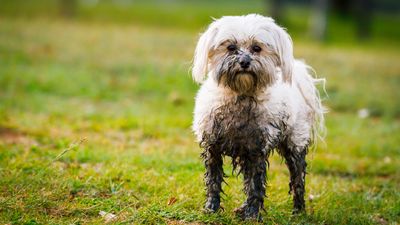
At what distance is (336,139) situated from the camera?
392 inches

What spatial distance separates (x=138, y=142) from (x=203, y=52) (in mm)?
3559

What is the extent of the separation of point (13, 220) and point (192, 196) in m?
1.84

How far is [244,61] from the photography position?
5.18 meters

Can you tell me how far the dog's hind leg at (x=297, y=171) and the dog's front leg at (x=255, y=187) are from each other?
0.80 meters

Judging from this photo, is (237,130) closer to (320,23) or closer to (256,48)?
(256,48)

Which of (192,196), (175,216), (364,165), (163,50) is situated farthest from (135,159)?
(163,50)

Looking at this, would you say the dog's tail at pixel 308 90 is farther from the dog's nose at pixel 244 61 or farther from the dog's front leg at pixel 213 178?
the dog's front leg at pixel 213 178

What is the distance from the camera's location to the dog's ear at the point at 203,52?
538 centimetres

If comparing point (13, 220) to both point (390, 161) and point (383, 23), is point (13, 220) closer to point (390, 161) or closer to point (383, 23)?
point (390, 161)

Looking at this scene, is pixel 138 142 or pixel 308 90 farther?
pixel 138 142

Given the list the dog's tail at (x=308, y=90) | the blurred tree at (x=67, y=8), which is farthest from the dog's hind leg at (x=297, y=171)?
the blurred tree at (x=67, y=8)

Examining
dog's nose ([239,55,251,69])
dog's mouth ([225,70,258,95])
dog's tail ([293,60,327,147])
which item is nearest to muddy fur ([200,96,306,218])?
dog's mouth ([225,70,258,95])

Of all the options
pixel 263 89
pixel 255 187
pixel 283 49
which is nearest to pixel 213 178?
pixel 255 187

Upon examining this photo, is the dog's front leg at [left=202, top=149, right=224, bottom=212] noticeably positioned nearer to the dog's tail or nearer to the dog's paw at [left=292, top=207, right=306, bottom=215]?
the dog's paw at [left=292, top=207, right=306, bottom=215]
